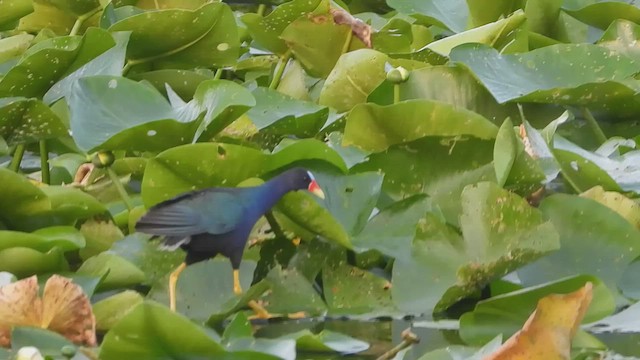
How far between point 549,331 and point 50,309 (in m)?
0.47

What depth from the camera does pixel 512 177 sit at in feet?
4.68

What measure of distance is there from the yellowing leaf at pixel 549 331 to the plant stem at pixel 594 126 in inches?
23.5

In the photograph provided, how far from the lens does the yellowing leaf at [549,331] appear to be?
106cm

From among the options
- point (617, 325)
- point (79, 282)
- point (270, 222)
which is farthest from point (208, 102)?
point (617, 325)

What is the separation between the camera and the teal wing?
136 cm

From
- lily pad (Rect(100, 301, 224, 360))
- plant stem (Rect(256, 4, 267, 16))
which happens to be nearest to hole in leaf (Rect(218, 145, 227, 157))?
lily pad (Rect(100, 301, 224, 360))

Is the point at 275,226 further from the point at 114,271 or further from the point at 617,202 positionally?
the point at 617,202

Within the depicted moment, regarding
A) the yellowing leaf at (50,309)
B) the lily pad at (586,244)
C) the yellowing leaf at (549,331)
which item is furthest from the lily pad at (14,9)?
the yellowing leaf at (549,331)

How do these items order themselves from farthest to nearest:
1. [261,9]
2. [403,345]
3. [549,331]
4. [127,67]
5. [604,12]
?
[261,9] → [604,12] → [127,67] → [403,345] → [549,331]

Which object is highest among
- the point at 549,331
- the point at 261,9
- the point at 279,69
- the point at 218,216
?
the point at 549,331

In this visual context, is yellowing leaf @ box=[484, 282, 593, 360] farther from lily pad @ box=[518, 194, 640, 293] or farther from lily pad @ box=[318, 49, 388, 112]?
lily pad @ box=[318, 49, 388, 112]

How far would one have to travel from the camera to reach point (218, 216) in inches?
55.1

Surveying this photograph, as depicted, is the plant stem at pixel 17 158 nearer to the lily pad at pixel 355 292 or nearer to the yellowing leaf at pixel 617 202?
the lily pad at pixel 355 292

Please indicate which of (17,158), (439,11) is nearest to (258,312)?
(17,158)
